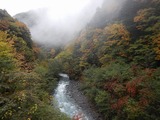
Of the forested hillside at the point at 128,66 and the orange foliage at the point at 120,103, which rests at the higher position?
the forested hillside at the point at 128,66

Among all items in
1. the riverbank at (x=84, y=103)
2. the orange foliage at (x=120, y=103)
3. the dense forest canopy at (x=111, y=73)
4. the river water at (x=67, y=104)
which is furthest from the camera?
the river water at (x=67, y=104)

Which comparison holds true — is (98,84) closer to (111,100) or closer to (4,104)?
(111,100)

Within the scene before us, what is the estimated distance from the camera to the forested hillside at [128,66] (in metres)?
16.4

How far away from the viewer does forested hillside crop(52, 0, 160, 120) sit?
647 inches

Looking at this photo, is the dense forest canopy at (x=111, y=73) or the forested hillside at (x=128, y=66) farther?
the forested hillside at (x=128, y=66)

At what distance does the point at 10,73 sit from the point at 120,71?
15487 millimetres

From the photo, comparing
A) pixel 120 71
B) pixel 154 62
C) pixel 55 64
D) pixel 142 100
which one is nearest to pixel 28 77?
pixel 142 100

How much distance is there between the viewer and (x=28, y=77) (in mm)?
10406

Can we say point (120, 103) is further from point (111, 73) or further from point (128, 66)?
point (128, 66)

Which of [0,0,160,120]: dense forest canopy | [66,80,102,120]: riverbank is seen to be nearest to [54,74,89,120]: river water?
[66,80,102,120]: riverbank

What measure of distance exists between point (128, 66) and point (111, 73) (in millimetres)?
2457

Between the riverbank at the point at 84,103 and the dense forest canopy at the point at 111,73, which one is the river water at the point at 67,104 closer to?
the riverbank at the point at 84,103

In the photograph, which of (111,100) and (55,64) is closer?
(111,100)

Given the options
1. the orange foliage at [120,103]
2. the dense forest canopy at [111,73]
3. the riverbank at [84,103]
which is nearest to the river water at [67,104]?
the riverbank at [84,103]
